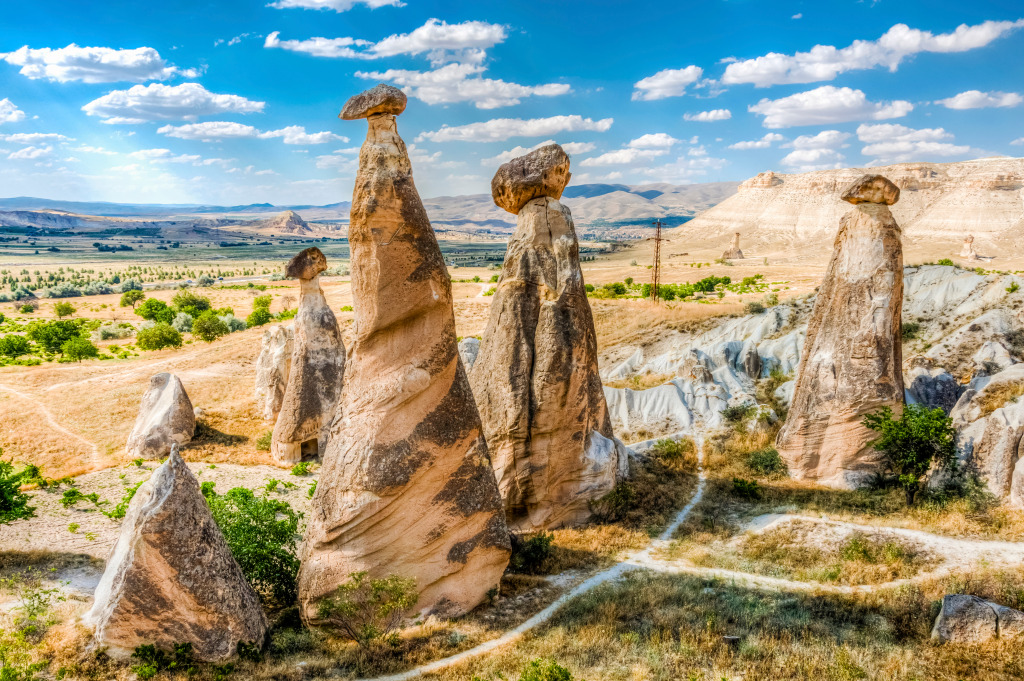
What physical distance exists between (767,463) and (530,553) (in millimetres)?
7815

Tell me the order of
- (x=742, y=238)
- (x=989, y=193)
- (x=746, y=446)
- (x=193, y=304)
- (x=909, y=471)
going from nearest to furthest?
1. (x=909, y=471)
2. (x=746, y=446)
3. (x=193, y=304)
4. (x=989, y=193)
5. (x=742, y=238)

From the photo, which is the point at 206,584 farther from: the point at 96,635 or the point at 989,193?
the point at 989,193

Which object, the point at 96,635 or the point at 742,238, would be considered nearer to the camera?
the point at 96,635

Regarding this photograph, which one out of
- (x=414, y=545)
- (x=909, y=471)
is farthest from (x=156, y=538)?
(x=909, y=471)

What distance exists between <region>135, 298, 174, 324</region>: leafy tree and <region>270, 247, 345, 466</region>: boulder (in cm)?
3193

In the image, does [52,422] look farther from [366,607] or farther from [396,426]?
[396,426]

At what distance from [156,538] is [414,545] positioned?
10.6 feet

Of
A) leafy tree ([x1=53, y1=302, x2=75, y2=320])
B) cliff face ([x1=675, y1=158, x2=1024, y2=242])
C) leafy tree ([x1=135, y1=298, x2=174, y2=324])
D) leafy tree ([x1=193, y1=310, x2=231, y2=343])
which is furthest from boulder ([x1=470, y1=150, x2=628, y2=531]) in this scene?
cliff face ([x1=675, y1=158, x2=1024, y2=242])

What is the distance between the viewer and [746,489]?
1501cm

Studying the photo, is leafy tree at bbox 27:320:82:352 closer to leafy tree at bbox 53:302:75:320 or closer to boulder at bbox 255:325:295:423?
leafy tree at bbox 53:302:75:320

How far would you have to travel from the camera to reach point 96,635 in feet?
24.6

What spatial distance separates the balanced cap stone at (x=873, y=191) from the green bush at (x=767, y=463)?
6421mm

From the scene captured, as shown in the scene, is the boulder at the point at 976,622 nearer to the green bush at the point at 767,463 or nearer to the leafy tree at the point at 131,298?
the green bush at the point at 767,463

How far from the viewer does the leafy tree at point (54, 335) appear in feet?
116
